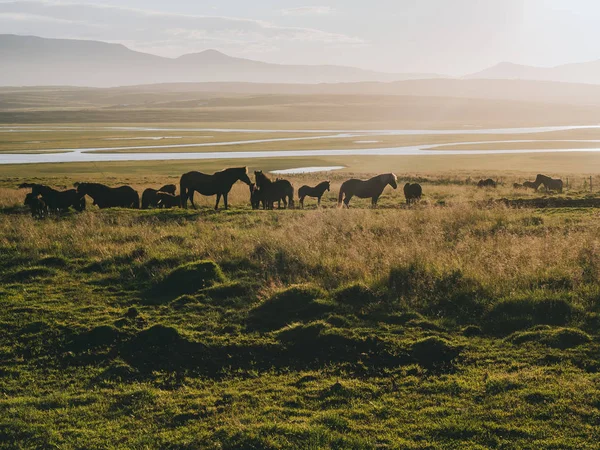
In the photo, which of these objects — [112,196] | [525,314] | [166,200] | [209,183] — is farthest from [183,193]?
[525,314]

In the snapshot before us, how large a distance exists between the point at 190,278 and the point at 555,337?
7.10 meters

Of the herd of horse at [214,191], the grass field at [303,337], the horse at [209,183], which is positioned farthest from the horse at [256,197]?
the grass field at [303,337]

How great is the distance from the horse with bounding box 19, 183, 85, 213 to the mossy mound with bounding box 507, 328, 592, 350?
19524mm

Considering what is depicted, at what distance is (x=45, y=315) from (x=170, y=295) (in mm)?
2343

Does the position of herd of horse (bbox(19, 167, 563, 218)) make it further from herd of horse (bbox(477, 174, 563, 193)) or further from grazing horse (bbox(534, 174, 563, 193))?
grazing horse (bbox(534, 174, 563, 193))

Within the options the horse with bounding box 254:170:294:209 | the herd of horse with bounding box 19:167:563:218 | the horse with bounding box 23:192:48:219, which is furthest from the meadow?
the horse with bounding box 254:170:294:209

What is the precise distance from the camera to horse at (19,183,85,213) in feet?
75.0

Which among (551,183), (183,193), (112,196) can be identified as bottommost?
(112,196)

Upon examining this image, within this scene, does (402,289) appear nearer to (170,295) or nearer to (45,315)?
(170,295)

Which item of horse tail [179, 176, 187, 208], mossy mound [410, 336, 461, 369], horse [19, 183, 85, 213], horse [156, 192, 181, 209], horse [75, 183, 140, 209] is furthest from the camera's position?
horse [156, 192, 181, 209]

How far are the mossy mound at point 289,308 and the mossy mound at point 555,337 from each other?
3.16 m

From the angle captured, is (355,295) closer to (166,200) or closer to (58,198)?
(58,198)

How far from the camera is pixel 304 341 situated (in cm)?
862

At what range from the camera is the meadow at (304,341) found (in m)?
6.22
